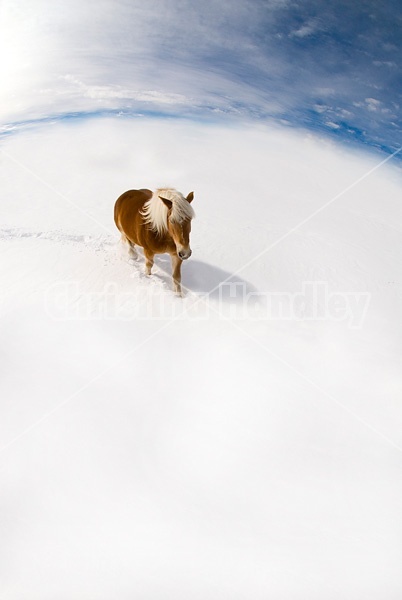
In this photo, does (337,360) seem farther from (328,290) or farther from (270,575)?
(270,575)

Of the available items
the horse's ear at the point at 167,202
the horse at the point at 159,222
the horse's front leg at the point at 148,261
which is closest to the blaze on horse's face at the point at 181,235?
the horse at the point at 159,222

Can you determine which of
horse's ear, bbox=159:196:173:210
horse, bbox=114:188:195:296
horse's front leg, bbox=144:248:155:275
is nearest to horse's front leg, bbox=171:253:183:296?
horse, bbox=114:188:195:296

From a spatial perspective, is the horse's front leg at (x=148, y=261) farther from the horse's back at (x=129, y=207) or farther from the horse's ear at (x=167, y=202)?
the horse's ear at (x=167, y=202)

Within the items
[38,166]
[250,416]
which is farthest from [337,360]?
[38,166]

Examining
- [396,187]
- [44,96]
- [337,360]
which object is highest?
[44,96]

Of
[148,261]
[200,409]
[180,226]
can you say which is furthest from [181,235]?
[200,409]

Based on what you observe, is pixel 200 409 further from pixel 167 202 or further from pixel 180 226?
pixel 167 202
